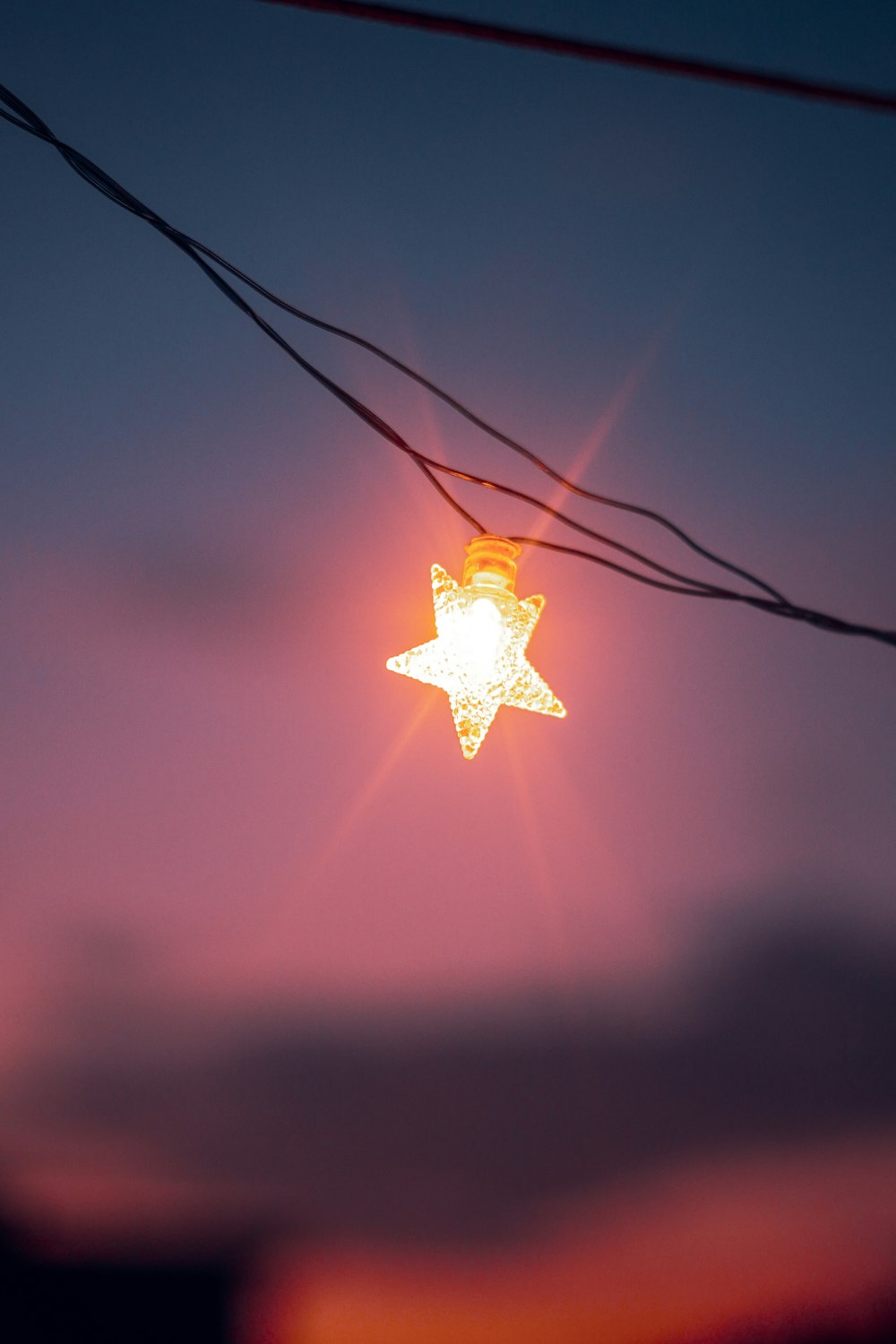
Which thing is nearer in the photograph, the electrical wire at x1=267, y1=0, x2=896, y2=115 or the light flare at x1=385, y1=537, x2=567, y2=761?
the electrical wire at x1=267, y1=0, x2=896, y2=115

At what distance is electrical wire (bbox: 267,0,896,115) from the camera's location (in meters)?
1.31

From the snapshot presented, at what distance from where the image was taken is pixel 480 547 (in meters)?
1.97

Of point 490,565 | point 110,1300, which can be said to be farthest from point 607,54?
point 110,1300

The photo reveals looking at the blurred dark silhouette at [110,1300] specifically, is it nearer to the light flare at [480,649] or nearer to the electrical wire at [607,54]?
the light flare at [480,649]

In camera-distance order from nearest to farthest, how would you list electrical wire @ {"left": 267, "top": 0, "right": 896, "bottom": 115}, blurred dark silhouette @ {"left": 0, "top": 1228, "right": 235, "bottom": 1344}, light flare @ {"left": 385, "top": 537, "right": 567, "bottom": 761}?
1. electrical wire @ {"left": 267, "top": 0, "right": 896, "bottom": 115}
2. light flare @ {"left": 385, "top": 537, "right": 567, "bottom": 761}
3. blurred dark silhouette @ {"left": 0, "top": 1228, "right": 235, "bottom": 1344}

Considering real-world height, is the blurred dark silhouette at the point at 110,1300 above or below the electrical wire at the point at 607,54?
below

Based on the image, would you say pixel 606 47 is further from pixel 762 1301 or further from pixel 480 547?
pixel 762 1301

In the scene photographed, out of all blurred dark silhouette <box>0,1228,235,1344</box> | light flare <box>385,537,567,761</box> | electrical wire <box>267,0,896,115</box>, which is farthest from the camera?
blurred dark silhouette <box>0,1228,235,1344</box>

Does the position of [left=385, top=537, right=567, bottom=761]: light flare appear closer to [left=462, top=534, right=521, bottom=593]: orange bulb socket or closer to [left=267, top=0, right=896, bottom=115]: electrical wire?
[left=462, top=534, right=521, bottom=593]: orange bulb socket

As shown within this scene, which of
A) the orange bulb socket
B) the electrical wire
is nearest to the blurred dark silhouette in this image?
the orange bulb socket

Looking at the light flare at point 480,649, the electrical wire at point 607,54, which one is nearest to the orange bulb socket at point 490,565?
the light flare at point 480,649

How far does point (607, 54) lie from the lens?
4.31 ft

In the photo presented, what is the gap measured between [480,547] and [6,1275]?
1507 cm

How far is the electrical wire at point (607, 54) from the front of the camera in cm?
131
